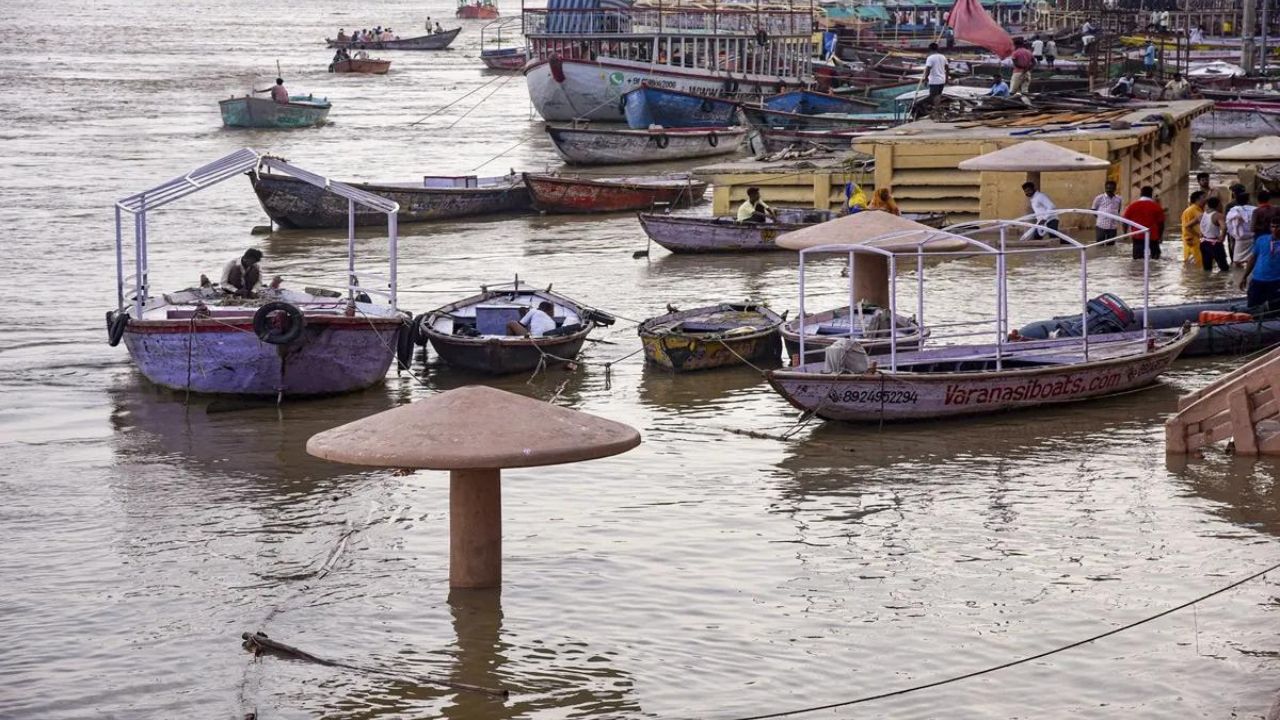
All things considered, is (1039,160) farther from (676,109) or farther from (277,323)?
(676,109)

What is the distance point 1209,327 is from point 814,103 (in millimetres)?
28641

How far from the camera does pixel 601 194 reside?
3300 centimetres

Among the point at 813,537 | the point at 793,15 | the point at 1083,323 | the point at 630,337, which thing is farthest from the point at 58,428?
the point at 793,15

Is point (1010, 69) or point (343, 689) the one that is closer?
point (343, 689)

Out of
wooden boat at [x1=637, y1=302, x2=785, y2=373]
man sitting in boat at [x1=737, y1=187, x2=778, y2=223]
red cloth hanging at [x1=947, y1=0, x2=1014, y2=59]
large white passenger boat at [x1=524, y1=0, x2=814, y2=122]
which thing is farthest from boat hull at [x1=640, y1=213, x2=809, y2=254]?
large white passenger boat at [x1=524, y1=0, x2=814, y2=122]

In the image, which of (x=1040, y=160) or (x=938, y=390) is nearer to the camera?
(x=938, y=390)

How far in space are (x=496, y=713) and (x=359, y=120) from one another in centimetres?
5011

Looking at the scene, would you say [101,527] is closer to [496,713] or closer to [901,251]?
[496,713]

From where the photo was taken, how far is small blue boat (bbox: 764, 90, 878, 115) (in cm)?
4559

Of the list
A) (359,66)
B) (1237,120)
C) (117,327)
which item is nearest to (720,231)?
(117,327)

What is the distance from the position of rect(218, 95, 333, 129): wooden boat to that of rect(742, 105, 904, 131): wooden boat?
17916 millimetres

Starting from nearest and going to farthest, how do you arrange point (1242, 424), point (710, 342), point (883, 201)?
point (1242, 424)
point (710, 342)
point (883, 201)

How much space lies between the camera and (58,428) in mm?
17312

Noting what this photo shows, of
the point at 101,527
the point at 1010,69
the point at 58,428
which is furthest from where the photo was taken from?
the point at 1010,69
